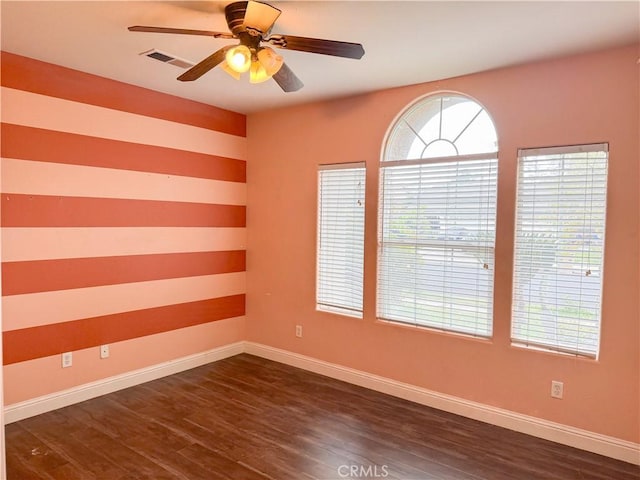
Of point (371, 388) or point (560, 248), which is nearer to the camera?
point (560, 248)

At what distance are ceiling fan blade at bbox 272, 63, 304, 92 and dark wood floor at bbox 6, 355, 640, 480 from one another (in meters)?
2.33

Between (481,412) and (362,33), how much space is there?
9.09ft

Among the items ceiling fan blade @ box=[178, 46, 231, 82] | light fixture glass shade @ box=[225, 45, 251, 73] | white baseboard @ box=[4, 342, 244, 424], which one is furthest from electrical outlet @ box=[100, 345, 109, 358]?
light fixture glass shade @ box=[225, 45, 251, 73]

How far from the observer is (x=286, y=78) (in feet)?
8.31

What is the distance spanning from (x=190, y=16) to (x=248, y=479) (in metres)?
2.65

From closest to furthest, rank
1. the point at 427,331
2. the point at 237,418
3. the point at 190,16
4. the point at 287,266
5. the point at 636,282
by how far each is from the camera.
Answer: the point at 190,16, the point at 636,282, the point at 237,418, the point at 427,331, the point at 287,266

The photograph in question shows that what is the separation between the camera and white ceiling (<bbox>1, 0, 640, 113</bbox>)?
7.34ft

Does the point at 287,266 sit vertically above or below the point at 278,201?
below

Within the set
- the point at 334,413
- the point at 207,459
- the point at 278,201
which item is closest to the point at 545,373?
the point at 334,413

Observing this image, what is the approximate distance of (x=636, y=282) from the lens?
8.54 ft

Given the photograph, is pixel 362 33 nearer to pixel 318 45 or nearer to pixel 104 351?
pixel 318 45

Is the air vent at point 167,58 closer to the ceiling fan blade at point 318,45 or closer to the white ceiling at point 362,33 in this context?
the white ceiling at point 362,33

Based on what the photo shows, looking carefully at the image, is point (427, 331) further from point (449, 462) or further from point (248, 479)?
point (248, 479)

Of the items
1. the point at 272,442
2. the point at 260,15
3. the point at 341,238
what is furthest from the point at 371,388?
the point at 260,15
